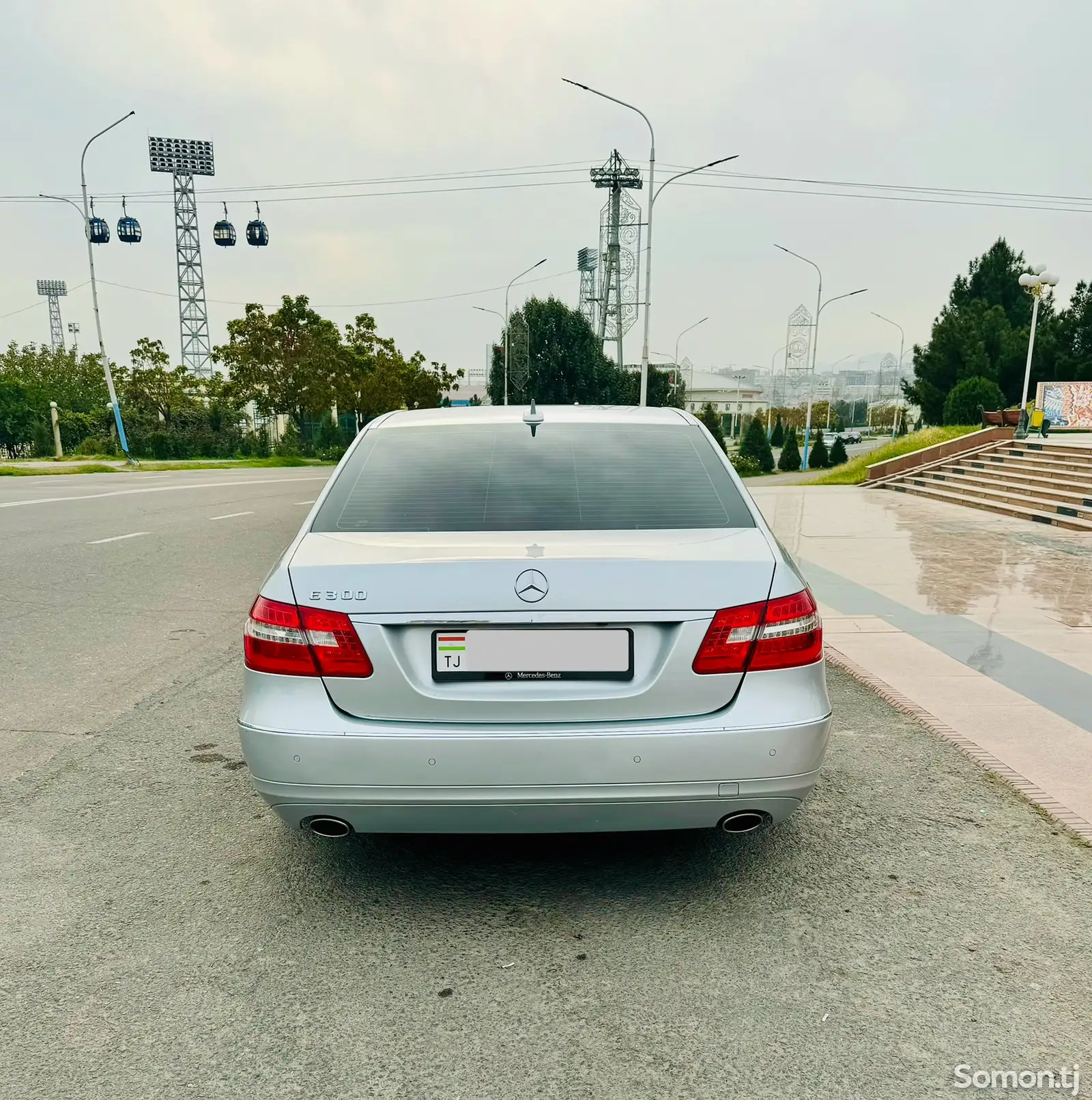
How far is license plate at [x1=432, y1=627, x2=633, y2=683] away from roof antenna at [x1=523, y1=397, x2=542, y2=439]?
4.14 feet

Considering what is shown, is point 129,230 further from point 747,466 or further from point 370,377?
point 747,466

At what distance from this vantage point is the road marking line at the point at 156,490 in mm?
15719

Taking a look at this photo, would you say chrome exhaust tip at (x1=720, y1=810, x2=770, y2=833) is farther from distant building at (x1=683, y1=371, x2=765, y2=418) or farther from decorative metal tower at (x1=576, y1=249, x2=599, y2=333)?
distant building at (x1=683, y1=371, x2=765, y2=418)

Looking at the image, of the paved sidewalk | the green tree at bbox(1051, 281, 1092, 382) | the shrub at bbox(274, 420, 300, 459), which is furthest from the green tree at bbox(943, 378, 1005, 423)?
the shrub at bbox(274, 420, 300, 459)

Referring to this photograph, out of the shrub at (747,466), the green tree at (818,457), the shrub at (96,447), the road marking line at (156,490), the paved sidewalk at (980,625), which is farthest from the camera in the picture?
the green tree at (818,457)

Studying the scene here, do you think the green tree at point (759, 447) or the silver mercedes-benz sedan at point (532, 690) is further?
the green tree at point (759, 447)

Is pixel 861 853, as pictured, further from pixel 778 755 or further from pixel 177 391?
pixel 177 391

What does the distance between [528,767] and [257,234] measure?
57440mm

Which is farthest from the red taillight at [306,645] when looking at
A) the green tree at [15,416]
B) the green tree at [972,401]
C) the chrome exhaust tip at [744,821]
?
the green tree at [15,416]

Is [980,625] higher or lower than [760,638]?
lower

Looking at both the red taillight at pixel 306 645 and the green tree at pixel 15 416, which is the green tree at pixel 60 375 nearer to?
the green tree at pixel 15 416

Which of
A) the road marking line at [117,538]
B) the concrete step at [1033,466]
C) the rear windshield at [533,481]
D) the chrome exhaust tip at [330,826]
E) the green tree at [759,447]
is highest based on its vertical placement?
the rear windshield at [533,481]

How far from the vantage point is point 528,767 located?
8.73 ft

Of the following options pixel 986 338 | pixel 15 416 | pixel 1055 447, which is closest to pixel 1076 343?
pixel 986 338
